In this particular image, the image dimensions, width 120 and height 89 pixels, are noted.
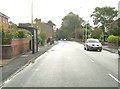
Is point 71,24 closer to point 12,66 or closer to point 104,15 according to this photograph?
point 104,15

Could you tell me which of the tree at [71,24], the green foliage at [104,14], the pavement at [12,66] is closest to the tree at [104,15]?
the green foliage at [104,14]

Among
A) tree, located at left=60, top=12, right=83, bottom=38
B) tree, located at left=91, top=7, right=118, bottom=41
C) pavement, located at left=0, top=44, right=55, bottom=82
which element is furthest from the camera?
tree, located at left=60, top=12, right=83, bottom=38

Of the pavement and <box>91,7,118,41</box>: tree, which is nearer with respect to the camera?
the pavement

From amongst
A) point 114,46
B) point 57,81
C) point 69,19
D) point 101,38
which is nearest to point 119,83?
point 57,81

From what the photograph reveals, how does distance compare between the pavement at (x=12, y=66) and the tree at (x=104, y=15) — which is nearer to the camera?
the pavement at (x=12, y=66)

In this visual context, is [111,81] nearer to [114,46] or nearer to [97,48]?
[97,48]

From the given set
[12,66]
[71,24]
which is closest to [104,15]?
[71,24]

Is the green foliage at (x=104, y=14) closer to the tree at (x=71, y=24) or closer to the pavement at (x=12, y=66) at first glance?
the tree at (x=71, y=24)

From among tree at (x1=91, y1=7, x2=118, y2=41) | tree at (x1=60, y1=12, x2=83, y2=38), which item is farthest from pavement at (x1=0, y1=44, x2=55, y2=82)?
tree at (x1=60, y1=12, x2=83, y2=38)

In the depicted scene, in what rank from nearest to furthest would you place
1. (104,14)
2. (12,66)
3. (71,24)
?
(12,66), (104,14), (71,24)

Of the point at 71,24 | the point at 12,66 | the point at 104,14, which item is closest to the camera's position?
the point at 12,66

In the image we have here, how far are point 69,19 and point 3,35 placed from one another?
118089 mm

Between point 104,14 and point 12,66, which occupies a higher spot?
point 104,14

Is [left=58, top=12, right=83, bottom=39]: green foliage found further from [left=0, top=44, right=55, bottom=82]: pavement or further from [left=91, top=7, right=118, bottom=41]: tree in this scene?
[left=0, top=44, right=55, bottom=82]: pavement
